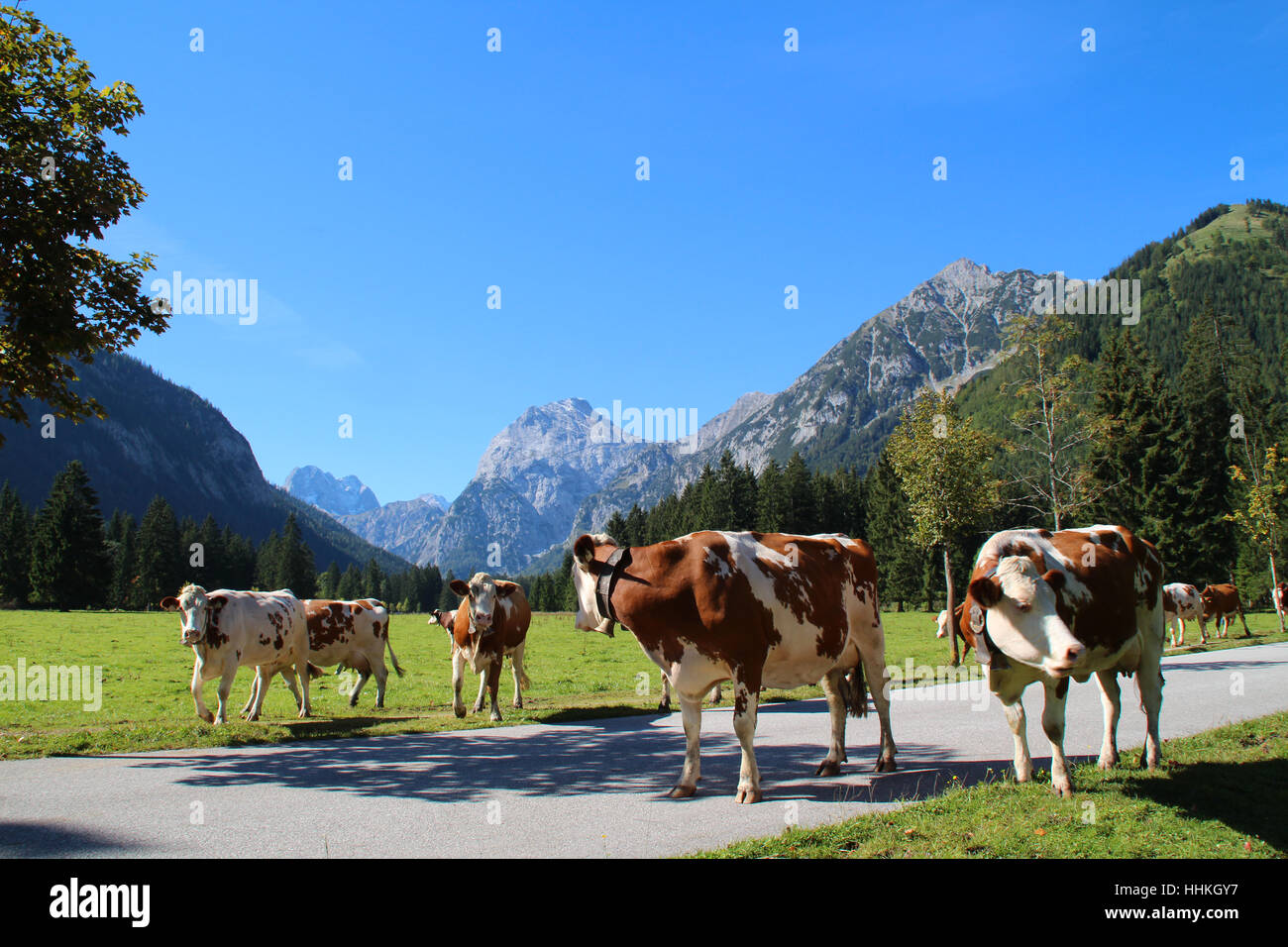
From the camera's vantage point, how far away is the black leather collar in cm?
820

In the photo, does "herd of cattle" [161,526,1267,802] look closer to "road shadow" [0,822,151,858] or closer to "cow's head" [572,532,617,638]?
"cow's head" [572,532,617,638]

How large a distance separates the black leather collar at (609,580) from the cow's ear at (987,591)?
3.65 meters

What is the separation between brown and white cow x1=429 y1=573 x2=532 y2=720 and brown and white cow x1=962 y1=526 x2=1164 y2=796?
32.6 ft

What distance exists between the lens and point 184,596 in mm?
14023

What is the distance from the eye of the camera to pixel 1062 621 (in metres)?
6.96

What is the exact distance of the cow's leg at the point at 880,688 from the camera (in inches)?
361

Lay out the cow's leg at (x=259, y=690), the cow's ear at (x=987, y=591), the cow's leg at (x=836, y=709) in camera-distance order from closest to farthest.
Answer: the cow's ear at (x=987, y=591), the cow's leg at (x=836, y=709), the cow's leg at (x=259, y=690)

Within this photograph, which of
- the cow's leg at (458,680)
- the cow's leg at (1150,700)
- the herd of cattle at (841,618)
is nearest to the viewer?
the herd of cattle at (841,618)

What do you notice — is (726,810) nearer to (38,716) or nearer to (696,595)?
(696,595)

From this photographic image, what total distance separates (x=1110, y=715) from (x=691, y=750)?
17.3ft

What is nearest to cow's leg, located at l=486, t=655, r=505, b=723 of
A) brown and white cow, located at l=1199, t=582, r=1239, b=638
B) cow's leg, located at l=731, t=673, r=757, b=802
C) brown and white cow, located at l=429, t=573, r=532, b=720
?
brown and white cow, located at l=429, t=573, r=532, b=720

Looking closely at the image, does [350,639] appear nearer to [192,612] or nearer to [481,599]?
[192,612]

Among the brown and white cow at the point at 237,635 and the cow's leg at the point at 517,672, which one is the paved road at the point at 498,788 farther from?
the cow's leg at the point at 517,672

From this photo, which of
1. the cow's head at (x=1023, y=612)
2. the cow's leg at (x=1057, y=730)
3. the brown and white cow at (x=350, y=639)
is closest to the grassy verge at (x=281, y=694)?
the brown and white cow at (x=350, y=639)
